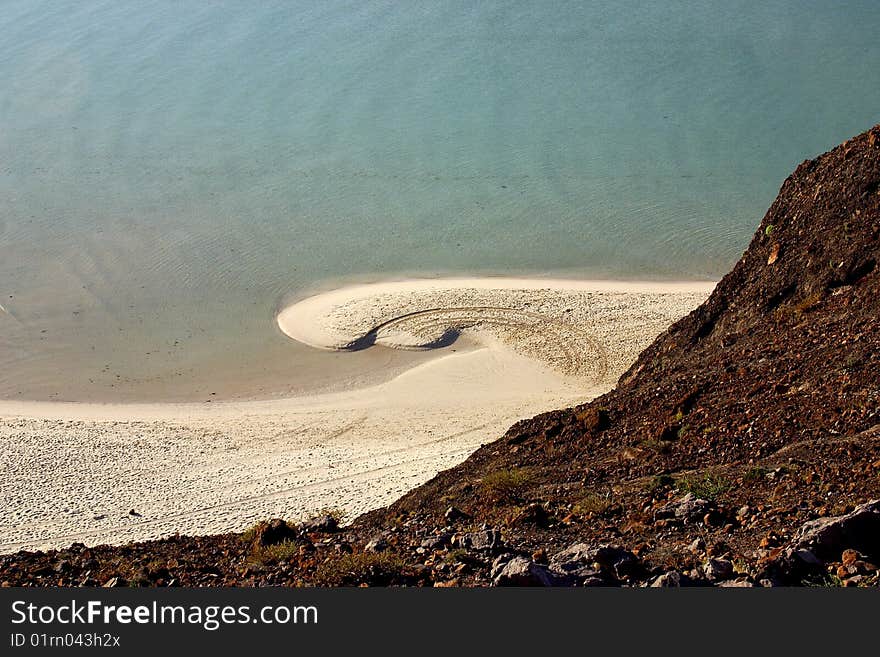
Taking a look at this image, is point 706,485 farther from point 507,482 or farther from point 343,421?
point 343,421

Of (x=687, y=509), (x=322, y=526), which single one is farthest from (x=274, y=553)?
(x=687, y=509)

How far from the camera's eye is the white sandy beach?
1590 cm

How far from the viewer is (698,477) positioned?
1013 centimetres

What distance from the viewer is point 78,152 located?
37.1 m

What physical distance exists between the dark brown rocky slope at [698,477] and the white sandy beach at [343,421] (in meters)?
3.95

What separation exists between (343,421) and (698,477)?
36.9 feet

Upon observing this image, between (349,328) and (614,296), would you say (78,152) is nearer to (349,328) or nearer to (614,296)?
(349,328)

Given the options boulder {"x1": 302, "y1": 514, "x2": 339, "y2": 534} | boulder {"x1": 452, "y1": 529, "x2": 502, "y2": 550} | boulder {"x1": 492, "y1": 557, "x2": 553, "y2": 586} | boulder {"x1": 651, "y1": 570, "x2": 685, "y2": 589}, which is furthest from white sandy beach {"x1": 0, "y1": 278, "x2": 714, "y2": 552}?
boulder {"x1": 651, "y1": 570, "x2": 685, "y2": 589}

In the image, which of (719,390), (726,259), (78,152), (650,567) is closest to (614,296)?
(726,259)

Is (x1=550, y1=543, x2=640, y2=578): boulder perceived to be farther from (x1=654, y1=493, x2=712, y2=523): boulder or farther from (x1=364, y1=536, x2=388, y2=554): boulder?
(x1=364, y1=536, x2=388, y2=554): boulder

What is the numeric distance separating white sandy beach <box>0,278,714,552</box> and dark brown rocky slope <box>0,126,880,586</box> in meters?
3.95

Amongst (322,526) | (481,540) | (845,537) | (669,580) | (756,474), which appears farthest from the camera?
(322,526)

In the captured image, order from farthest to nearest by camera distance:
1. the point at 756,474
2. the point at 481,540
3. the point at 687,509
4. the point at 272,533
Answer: the point at 272,533 → the point at 756,474 → the point at 687,509 → the point at 481,540

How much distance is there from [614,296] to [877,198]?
1180cm
